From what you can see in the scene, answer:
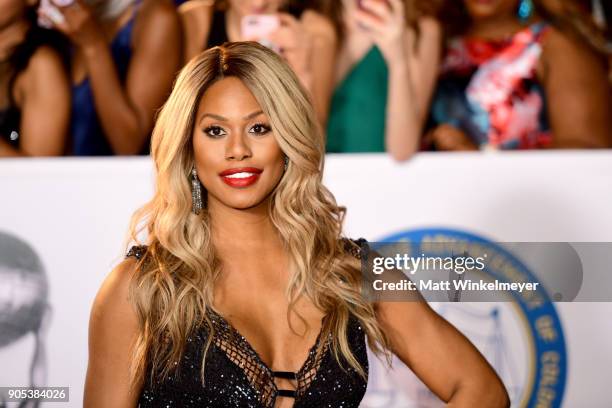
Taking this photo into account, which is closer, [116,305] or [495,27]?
[116,305]

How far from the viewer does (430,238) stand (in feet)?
11.1

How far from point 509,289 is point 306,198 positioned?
50.1 inches

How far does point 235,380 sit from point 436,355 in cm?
53

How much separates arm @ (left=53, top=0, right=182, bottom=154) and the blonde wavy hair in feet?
3.85

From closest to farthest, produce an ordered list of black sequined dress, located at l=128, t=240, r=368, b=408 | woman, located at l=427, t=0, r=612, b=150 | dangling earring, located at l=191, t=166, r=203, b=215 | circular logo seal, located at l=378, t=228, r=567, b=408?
black sequined dress, located at l=128, t=240, r=368, b=408, dangling earring, located at l=191, t=166, r=203, b=215, circular logo seal, located at l=378, t=228, r=567, b=408, woman, located at l=427, t=0, r=612, b=150

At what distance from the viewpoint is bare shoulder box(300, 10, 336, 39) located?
11.5ft

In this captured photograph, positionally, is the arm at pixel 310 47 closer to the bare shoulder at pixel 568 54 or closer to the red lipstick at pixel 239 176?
the bare shoulder at pixel 568 54

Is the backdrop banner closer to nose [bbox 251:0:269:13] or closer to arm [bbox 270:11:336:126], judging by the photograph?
arm [bbox 270:11:336:126]

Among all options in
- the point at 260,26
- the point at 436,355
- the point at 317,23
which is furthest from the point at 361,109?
the point at 436,355

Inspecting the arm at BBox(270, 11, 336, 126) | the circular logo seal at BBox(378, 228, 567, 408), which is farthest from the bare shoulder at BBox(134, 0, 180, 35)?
the circular logo seal at BBox(378, 228, 567, 408)

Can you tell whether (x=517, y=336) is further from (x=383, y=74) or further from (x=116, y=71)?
(x=116, y=71)

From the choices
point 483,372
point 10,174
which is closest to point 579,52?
point 483,372

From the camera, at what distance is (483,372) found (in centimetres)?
243

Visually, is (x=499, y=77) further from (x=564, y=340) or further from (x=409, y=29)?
(x=564, y=340)
